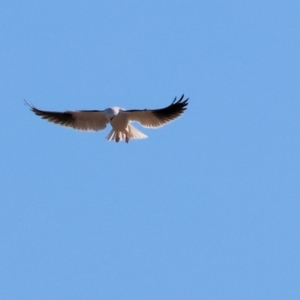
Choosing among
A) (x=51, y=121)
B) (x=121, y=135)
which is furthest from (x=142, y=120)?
(x=51, y=121)

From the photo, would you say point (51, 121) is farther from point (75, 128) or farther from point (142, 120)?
point (142, 120)

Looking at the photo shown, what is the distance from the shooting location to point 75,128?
19.1 m

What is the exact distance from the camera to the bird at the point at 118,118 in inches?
712

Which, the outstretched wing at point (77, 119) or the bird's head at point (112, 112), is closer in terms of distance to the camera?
the bird's head at point (112, 112)

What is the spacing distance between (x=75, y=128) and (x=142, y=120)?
5.46 ft

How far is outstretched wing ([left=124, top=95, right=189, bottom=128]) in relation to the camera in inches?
715

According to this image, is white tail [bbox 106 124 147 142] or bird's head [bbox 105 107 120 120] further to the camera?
white tail [bbox 106 124 147 142]

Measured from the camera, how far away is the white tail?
60.3 feet

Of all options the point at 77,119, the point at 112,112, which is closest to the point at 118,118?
the point at 112,112

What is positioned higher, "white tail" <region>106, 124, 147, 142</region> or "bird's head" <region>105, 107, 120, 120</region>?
"bird's head" <region>105, 107, 120, 120</region>

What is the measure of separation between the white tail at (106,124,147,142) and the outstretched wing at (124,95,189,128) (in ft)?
0.77

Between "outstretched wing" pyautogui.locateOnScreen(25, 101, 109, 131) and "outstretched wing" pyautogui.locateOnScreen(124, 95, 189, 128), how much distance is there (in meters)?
0.85

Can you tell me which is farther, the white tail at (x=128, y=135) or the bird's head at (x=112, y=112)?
the white tail at (x=128, y=135)

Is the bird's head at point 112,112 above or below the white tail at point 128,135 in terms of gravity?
above
